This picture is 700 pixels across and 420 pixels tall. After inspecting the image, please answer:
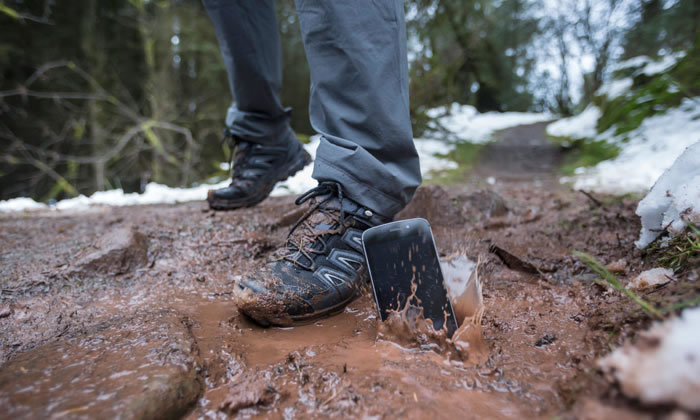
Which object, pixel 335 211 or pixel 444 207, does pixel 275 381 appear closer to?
pixel 335 211

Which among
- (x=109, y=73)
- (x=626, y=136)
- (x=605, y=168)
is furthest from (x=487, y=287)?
(x=109, y=73)

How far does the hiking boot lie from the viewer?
6.97ft

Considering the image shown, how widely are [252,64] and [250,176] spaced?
623 millimetres

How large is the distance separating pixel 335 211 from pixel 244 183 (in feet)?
3.49

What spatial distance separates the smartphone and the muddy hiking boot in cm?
17

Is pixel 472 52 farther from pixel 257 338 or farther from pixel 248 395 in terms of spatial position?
pixel 248 395

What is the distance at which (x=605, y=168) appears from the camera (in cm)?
402

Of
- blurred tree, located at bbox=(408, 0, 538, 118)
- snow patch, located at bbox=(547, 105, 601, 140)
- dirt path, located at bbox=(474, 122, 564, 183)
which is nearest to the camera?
dirt path, located at bbox=(474, 122, 564, 183)

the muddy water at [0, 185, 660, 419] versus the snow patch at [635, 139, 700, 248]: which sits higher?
the snow patch at [635, 139, 700, 248]

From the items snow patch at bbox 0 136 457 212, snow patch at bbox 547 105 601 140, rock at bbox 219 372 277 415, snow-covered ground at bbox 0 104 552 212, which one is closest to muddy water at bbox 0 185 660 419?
rock at bbox 219 372 277 415

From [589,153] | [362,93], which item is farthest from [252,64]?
[589,153]

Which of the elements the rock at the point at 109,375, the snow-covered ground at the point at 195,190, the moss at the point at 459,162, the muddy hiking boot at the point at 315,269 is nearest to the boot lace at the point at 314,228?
the muddy hiking boot at the point at 315,269

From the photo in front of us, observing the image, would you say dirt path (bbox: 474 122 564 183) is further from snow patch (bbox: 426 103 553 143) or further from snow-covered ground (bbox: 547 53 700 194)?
snow-covered ground (bbox: 547 53 700 194)

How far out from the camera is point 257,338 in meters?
1.03
